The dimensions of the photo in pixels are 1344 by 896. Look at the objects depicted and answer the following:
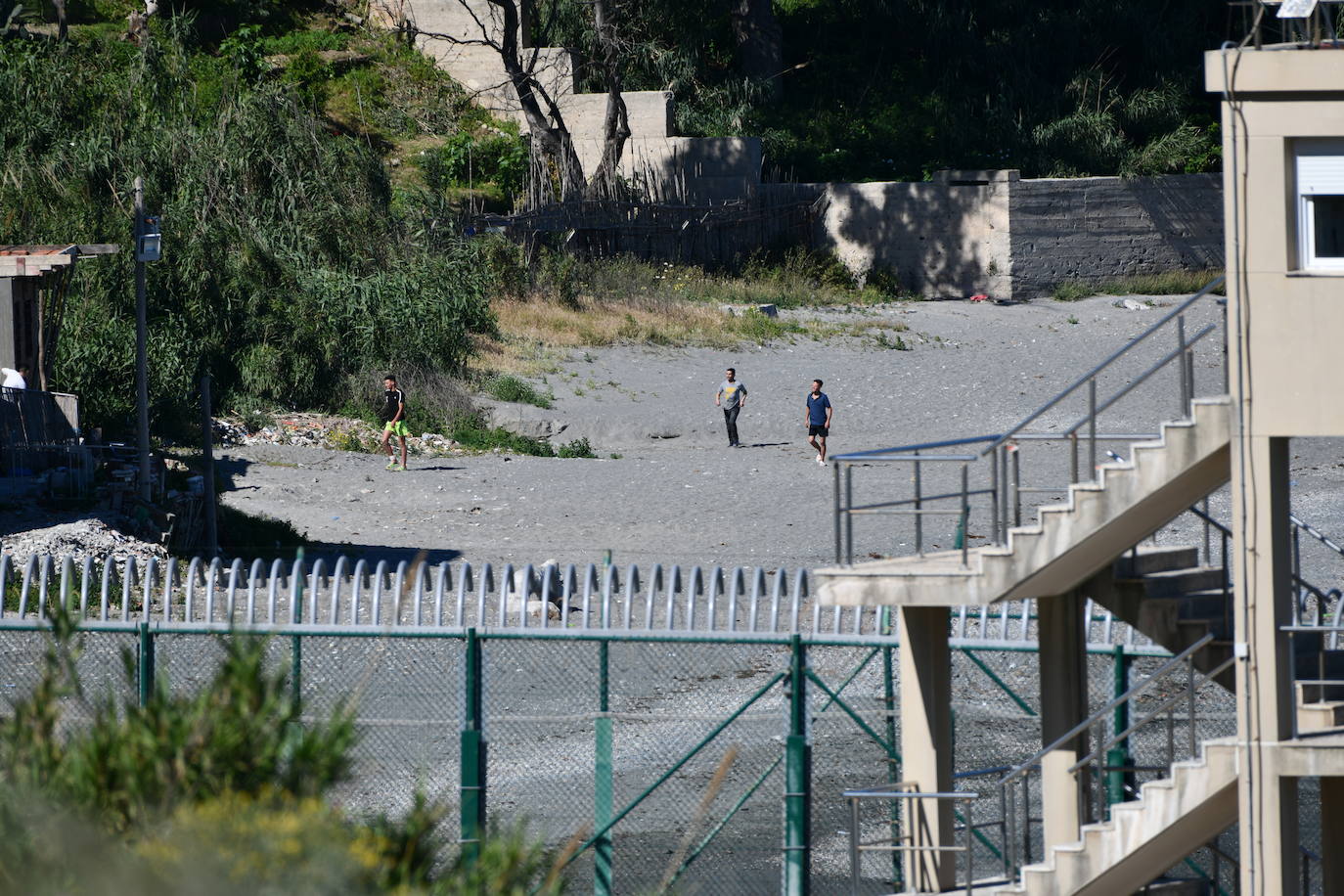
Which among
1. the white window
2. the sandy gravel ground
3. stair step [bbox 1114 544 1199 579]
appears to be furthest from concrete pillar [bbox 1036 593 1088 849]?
the sandy gravel ground

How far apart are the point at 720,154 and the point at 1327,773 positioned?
31.7m

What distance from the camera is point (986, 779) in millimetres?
12961

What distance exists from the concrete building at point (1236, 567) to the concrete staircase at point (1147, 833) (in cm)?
1

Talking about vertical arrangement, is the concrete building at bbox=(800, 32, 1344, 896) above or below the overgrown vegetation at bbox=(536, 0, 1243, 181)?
below

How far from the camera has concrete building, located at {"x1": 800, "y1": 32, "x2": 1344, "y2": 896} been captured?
8586mm

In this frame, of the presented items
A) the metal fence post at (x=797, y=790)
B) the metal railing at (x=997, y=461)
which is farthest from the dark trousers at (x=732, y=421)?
the metal fence post at (x=797, y=790)

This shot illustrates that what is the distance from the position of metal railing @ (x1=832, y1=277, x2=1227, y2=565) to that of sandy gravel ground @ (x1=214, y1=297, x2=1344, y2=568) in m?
0.61

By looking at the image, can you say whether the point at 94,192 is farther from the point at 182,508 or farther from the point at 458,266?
the point at 182,508

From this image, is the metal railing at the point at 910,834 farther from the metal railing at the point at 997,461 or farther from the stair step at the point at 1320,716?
the stair step at the point at 1320,716

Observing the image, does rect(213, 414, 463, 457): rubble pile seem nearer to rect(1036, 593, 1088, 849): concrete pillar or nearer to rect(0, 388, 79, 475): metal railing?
rect(0, 388, 79, 475): metal railing

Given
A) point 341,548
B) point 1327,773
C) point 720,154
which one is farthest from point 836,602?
point 720,154

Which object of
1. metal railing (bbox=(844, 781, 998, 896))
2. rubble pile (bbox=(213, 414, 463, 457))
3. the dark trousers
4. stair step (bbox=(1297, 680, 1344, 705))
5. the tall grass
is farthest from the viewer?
the dark trousers

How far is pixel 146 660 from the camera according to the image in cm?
997

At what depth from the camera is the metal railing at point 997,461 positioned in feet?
30.7
